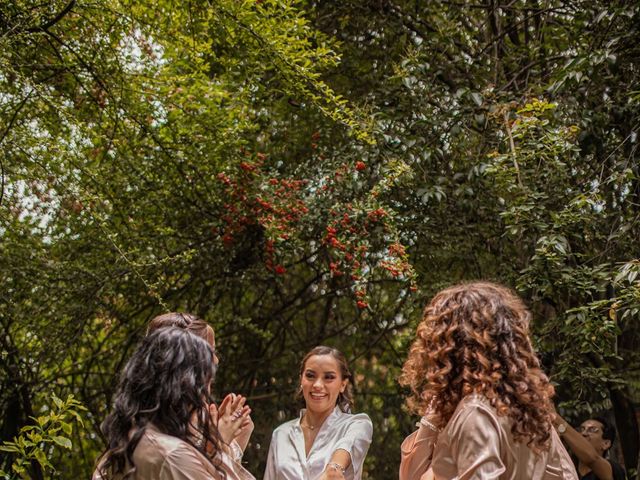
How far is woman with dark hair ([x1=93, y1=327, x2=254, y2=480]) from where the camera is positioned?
2.02 m

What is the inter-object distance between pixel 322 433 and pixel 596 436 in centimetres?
193

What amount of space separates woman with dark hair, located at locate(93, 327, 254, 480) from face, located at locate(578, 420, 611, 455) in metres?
3.29

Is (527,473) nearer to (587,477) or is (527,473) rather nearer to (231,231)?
(587,477)

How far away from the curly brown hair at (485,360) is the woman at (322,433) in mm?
1512

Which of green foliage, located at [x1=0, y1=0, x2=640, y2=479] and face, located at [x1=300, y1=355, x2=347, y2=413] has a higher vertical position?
green foliage, located at [x1=0, y1=0, x2=640, y2=479]

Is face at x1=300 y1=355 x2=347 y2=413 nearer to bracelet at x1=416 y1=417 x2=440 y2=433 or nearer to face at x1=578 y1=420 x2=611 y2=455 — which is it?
bracelet at x1=416 y1=417 x2=440 y2=433

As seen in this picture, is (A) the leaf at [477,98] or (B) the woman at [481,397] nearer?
(B) the woman at [481,397]

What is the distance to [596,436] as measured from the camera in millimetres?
4918

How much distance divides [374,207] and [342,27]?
6.08 ft

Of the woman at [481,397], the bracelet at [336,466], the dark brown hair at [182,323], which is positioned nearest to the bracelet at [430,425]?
the woman at [481,397]

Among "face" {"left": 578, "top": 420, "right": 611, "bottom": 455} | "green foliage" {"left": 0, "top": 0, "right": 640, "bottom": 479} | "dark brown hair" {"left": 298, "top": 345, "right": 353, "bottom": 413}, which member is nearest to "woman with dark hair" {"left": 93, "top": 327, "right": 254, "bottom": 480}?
"dark brown hair" {"left": 298, "top": 345, "right": 353, "bottom": 413}

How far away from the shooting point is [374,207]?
5.05m

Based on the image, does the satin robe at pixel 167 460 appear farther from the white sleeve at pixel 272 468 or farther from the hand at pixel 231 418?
the white sleeve at pixel 272 468

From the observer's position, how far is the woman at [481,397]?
212 cm
